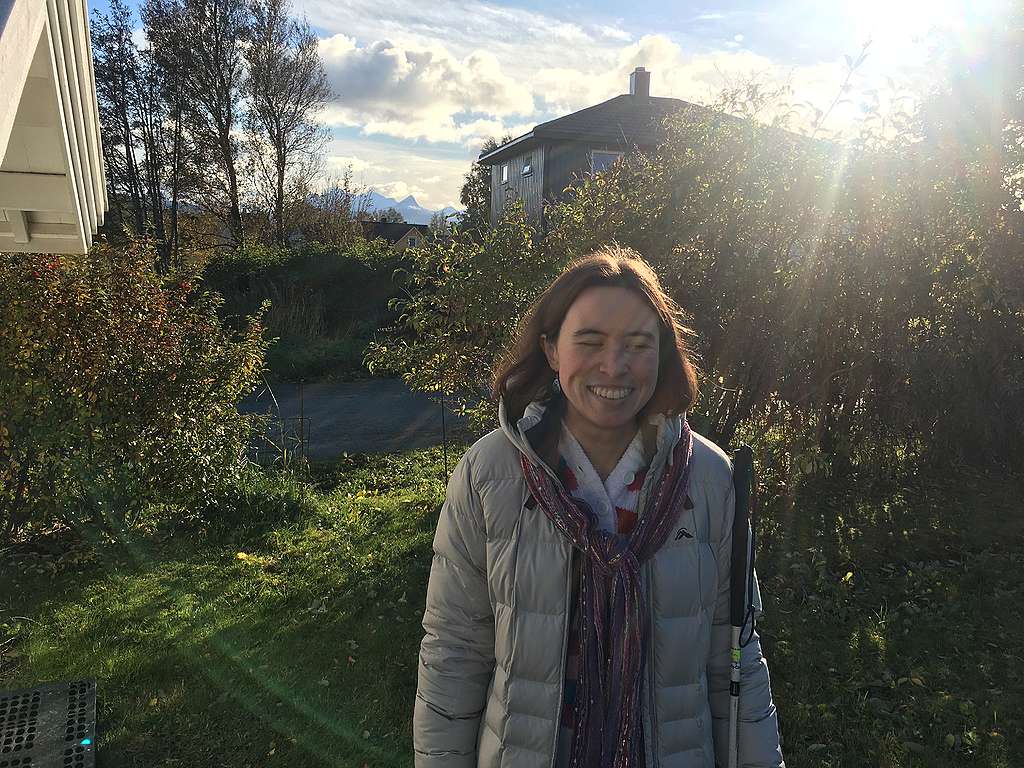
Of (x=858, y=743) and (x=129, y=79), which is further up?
(x=129, y=79)

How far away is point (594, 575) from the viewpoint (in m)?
1.69

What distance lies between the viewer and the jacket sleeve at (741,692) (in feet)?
5.90

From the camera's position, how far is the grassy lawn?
357 cm

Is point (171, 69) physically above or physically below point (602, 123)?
above

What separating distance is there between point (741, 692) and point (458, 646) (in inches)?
27.2

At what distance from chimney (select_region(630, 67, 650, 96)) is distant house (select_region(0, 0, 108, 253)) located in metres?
24.5

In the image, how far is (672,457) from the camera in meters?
1.81

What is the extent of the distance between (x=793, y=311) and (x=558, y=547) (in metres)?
3.93

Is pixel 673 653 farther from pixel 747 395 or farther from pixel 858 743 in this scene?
pixel 747 395

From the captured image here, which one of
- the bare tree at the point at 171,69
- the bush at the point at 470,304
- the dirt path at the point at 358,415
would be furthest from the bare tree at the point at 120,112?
the bush at the point at 470,304

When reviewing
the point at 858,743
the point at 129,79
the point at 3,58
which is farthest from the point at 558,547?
the point at 129,79

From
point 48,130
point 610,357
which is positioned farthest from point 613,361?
point 48,130

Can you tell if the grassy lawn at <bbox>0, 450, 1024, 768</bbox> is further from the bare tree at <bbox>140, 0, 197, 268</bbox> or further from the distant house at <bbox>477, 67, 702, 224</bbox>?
the bare tree at <bbox>140, 0, 197, 268</bbox>

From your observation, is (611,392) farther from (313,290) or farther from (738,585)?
(313,290)
